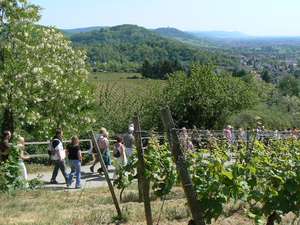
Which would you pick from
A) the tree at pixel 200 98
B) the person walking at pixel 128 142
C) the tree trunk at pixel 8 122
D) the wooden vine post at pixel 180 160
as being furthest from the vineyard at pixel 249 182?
the tree at pixel 200 98

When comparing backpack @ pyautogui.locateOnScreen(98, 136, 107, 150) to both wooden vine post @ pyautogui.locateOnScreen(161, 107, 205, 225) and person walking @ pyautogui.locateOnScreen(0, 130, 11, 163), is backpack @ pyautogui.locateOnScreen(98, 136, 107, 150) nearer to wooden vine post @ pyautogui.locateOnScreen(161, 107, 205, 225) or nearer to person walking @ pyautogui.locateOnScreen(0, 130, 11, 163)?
person walking @ pyautogui.locateOnScreen(0, 130, 11, 163)

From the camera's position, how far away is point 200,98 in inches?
1699

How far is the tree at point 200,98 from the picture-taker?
140 ft

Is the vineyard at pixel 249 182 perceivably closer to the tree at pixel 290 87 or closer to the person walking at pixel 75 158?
the person walking at pixel 75 158

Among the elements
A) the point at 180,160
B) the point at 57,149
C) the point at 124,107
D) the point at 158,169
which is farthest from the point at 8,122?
the point at 180,160

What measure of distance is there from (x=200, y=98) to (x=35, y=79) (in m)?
18.9

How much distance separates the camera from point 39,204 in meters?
12.0

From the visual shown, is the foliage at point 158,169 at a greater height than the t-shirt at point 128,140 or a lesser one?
greater

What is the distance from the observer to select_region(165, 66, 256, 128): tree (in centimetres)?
4259

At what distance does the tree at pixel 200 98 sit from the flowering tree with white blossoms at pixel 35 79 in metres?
13.2

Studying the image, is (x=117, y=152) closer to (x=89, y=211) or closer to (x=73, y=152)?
(x=73, y=152)

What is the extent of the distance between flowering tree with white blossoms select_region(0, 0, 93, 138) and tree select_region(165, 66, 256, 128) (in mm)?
13165

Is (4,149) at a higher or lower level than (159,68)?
higher

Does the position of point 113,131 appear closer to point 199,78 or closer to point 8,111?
point 8,111
